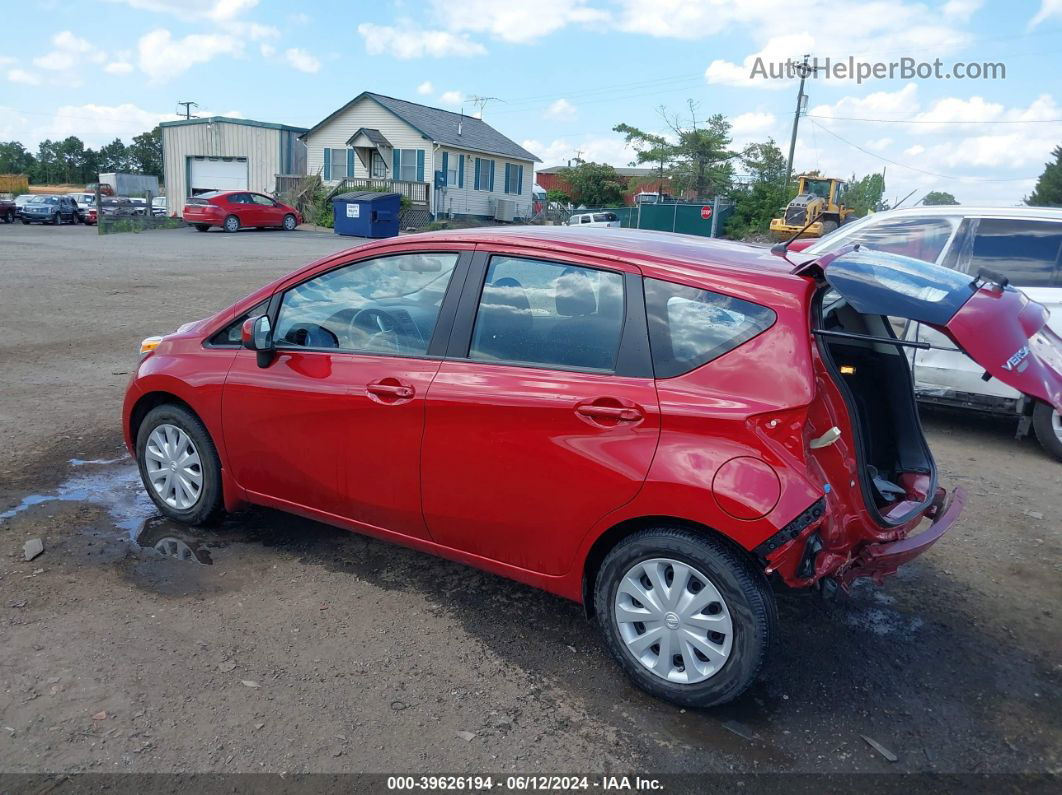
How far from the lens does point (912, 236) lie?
6.70 m

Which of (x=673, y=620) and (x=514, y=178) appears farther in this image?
(x=514, y=178)

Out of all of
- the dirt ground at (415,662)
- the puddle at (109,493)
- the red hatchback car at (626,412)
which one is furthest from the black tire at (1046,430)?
the puddle at (109,493)

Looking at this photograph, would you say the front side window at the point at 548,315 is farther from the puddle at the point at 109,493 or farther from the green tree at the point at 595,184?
the green tree at the point at 595,184

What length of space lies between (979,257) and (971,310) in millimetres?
4328

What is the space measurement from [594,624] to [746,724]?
0.86m

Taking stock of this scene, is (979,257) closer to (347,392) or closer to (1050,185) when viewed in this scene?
(347,392)

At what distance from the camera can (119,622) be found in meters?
3.63

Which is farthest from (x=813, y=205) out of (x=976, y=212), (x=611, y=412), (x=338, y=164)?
(x=611, y=412)

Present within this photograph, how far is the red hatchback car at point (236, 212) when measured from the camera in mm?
31422

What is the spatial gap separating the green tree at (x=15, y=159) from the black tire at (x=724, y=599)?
289 feet

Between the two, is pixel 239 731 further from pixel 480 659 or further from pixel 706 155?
pixel 706 155

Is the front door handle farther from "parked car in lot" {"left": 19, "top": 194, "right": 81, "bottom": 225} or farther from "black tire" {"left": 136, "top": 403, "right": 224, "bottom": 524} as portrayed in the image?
"parked car in lot" {"left": 19, "top": 194, "right": 81, "bottom": 225}

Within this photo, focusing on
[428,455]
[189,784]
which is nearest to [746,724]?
[428,455]

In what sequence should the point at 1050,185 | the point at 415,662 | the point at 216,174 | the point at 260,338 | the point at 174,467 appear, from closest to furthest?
1. the point at 415,662
2. the point at 260,338
3. the point at 174,467
4. the point at 216,174
5. the point at 1050,185
